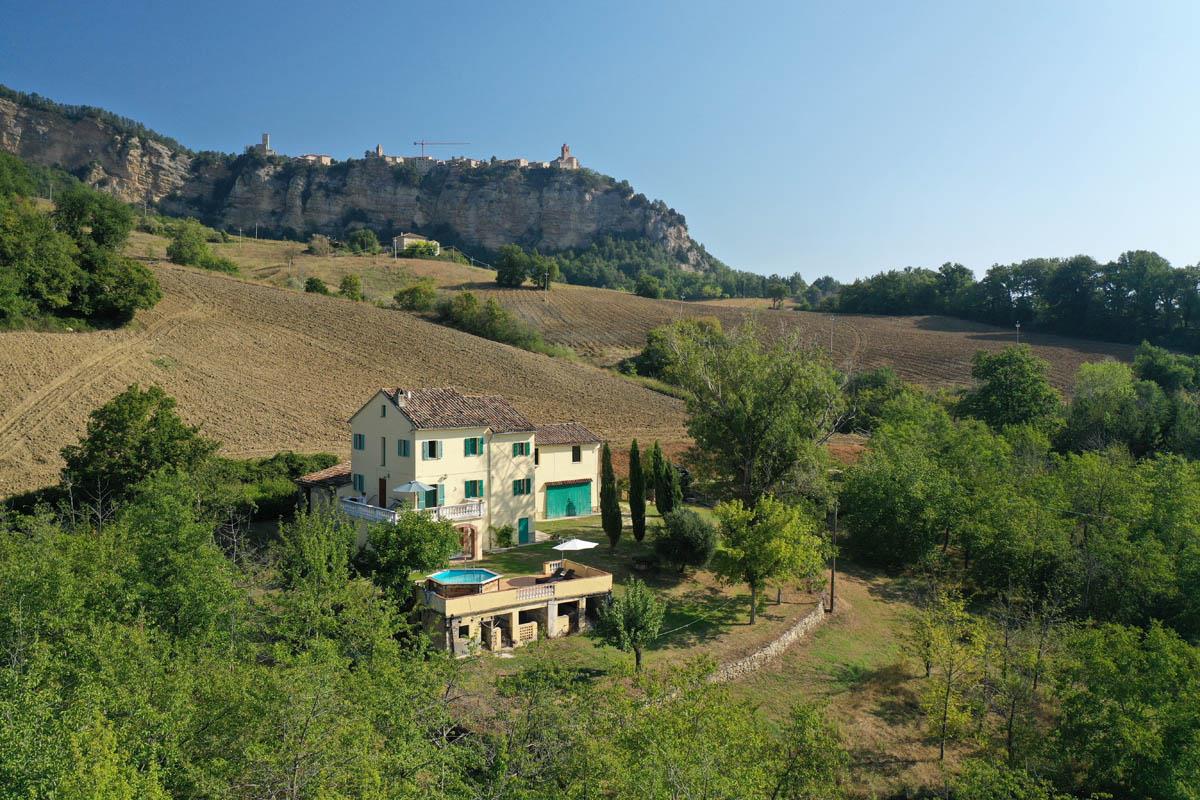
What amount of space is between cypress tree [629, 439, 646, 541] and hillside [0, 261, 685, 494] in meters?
20.5

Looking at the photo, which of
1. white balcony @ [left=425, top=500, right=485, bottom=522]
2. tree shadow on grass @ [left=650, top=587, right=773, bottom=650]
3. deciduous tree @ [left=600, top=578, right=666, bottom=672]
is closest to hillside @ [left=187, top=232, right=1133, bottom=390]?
white balcony @ [left=425, top=500, right=485, bottom=522]

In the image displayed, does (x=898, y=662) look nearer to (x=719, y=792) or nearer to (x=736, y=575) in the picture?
(x=736, y=575)

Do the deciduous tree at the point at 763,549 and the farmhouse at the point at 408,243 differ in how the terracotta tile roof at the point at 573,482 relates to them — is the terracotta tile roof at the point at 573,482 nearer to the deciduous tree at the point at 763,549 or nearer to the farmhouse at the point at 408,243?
the deciduous tree at the point at 763,549

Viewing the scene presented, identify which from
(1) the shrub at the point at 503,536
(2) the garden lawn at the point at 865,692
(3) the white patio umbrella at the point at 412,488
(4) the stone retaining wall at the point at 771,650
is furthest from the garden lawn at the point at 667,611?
(3) the white patio umbrella at the point at 412,488

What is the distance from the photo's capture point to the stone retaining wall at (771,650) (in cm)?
2612

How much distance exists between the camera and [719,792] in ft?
44.2

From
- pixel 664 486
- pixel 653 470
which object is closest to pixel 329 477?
pixel 653 470

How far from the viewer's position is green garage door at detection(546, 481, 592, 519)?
39781 millimetres

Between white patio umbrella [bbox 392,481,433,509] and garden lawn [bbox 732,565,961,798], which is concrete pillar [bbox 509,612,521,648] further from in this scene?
white patio umbrella [bbox 392,481,433,509]

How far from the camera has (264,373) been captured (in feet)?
196

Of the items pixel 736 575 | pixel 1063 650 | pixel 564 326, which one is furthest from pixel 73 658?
pixel 564 326

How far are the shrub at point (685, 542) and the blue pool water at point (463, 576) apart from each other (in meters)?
8.75

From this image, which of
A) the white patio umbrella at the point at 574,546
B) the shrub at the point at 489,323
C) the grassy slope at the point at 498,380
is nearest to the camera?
the grassy slope at the point at 498,380

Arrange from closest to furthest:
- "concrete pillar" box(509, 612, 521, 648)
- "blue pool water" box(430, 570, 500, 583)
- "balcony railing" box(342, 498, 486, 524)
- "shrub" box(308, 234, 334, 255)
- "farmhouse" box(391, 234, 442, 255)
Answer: "concrete pillar" box(509, 612, 521, 648)
"blue pool water" box(430, 570, 500, 583)
"balcony railing" box(342, 498, 486, 524)
"shrub" box(308, 234, 334, 255)
"farmhouse" box(391, 234, 442, 255)
